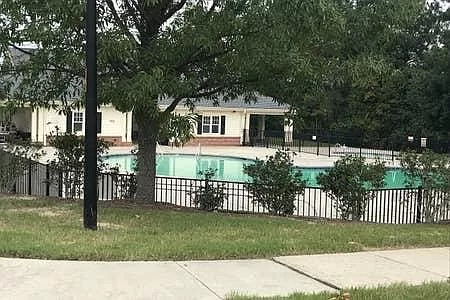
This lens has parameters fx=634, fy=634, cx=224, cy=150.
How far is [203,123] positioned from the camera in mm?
47812

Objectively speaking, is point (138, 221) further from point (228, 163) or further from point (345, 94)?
point (345, 94)

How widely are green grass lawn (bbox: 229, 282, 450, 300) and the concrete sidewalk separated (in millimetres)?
291

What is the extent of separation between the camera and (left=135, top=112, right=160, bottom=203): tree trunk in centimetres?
1201

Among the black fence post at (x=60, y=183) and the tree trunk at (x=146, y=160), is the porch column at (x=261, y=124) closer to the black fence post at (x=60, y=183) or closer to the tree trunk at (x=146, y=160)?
the black fence post at (x=60, y=183)

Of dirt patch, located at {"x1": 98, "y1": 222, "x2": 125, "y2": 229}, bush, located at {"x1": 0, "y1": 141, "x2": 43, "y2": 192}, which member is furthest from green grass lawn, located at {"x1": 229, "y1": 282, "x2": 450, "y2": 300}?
bush, located at {"x1": 0, "y1": 141, "x2": 43, "y2": 192}

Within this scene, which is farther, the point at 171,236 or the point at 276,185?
the point at 276,185

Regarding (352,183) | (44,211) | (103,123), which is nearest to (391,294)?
(44,211)

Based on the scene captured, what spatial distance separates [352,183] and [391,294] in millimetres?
6885

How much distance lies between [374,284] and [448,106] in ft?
135

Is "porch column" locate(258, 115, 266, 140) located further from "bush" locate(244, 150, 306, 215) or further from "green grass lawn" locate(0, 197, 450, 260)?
"green grass lawn" locate(0, 197, 450, 260)

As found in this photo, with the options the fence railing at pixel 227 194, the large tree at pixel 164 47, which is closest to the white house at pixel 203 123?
the fence railing at pixel 227 194

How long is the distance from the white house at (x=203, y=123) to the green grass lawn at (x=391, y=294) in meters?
34.9

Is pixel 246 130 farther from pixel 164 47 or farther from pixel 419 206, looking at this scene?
pixel 164 47

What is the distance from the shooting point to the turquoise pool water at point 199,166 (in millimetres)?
26312
